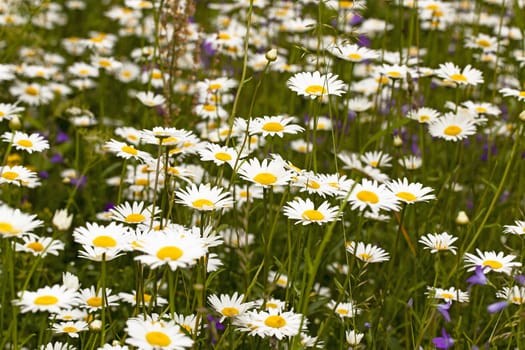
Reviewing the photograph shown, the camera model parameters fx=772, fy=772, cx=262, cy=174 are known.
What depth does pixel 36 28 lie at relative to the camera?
4844 mm

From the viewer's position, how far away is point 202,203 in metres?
1.82

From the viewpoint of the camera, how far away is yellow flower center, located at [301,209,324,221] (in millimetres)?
1843

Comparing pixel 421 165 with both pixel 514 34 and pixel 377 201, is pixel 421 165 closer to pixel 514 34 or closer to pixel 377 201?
pixel 377 201

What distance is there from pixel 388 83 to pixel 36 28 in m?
2.49

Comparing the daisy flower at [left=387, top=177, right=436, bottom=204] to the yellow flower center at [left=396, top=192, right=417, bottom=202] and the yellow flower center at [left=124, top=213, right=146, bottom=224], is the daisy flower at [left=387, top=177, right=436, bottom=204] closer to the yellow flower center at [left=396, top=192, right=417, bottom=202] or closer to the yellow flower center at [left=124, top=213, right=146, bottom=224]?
the yellow flower center at [left=396, top=192, right=417, bottom=202]

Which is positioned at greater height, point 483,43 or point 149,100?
point 483,43

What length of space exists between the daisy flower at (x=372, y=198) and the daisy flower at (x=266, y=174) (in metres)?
0.16

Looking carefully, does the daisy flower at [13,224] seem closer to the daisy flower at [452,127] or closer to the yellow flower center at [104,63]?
the daisy flower at [452,127]

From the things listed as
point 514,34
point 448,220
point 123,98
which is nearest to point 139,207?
point 448,220

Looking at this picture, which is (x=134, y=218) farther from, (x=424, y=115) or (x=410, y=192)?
(x=424, y=115)

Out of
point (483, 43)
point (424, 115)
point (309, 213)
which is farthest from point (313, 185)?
point (483, 43)

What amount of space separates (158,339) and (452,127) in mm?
1577


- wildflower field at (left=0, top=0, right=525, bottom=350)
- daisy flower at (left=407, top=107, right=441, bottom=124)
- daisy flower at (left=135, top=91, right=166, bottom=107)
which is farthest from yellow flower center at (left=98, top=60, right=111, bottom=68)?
daisy flower at (left=407, top=107, right=441, bottom=124)

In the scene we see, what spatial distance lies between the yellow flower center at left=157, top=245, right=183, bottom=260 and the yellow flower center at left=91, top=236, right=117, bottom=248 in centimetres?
22
